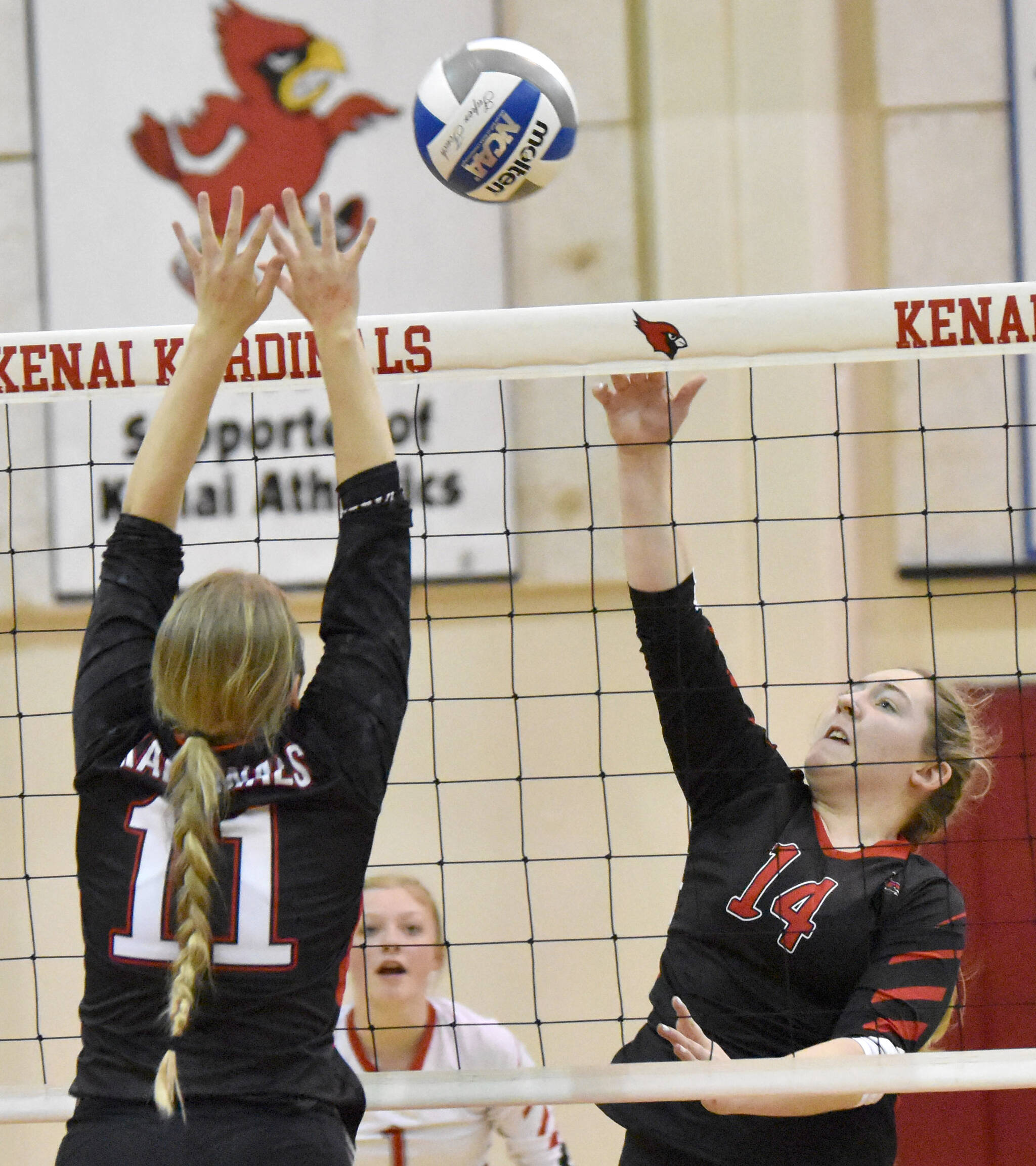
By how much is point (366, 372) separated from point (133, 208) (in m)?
3.36

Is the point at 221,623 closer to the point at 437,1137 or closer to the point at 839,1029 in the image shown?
the point at 839,1029

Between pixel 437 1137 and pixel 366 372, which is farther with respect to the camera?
pixel 437 1137

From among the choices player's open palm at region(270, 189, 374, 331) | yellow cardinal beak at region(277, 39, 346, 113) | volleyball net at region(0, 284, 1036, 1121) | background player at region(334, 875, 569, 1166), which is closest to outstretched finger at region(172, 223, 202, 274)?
player's open palm at region(270, 189, 374, 331)

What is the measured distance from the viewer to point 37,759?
4.64 meters

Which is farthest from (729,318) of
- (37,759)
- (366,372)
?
(37,759)

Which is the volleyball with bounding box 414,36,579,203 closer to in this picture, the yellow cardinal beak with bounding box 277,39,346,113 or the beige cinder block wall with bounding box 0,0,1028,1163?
the beige cinder block wall with bounding box 0,0,1028,1163

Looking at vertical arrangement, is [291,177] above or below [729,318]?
above

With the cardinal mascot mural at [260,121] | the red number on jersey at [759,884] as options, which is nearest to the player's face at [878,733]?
the red number on jersey at [759,884]

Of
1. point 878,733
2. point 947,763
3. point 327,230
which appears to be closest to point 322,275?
point 327,230

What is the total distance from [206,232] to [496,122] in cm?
101

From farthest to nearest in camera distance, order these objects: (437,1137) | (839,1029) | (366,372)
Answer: (437,1137) → (839,1029) → (366,372)

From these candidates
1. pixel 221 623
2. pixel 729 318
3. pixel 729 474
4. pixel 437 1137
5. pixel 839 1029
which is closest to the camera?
pixel 221 623

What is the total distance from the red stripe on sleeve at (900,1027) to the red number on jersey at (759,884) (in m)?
0.25

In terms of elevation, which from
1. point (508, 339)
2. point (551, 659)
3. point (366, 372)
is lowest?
point (551, 659)
